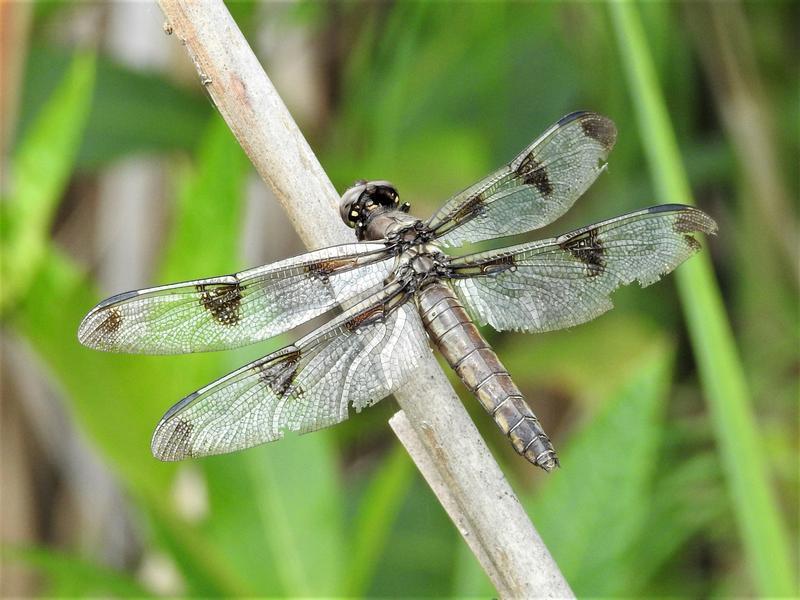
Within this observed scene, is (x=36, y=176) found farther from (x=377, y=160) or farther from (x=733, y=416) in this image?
(x=733, y=416)

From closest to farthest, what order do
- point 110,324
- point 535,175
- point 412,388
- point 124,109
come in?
→ point 412,388, point 110,324, point 535,175, point 124,109

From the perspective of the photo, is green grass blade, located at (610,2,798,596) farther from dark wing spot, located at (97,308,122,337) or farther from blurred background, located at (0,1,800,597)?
dark wing spot, located at (97,308,122,337)

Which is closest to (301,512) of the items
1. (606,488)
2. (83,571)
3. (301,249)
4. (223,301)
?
(83,571)

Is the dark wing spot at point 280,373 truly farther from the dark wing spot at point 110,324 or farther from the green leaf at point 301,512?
the green leaf at point 301,512

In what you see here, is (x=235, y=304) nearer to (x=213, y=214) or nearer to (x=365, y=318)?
(x=365, y=318)

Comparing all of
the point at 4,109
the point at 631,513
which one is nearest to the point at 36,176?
the point at 4,109

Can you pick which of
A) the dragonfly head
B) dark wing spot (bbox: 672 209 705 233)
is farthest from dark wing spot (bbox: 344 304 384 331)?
dark wing spot (bbox: 672 209 705 233)
